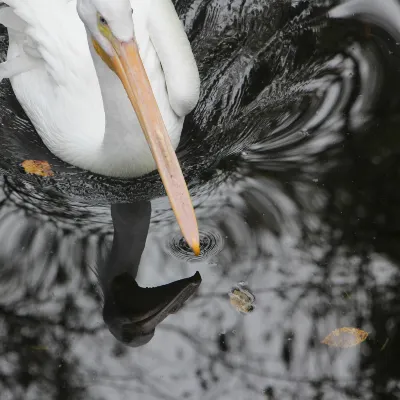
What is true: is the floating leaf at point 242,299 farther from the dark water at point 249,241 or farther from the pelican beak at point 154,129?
the pelican beak at point 154,129

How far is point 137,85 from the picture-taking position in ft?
9.92

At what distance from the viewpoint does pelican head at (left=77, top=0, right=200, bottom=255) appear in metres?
2.93

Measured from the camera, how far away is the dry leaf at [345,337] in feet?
10.0

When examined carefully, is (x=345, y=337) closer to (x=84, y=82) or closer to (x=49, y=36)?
(x=84, y=82)

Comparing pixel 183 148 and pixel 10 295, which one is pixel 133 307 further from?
pixel 183 148

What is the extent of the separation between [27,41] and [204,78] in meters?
0.91

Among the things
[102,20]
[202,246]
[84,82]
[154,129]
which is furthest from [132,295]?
[102,20]

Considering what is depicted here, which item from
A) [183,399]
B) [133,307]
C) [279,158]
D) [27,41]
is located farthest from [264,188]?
[27,41]

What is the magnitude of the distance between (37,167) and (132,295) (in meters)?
0.85

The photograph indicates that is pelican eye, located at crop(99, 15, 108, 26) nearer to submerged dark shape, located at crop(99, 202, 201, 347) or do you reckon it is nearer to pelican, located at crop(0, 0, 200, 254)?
pelican, located at crop(0, 0, 200, 254)

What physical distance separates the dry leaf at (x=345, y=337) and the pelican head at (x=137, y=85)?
587 millimetres

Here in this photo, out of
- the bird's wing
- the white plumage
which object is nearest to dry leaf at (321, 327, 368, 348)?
the white plumage

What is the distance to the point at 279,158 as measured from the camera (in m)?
3.62

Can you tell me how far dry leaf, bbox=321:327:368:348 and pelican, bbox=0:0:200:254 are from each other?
59cm
